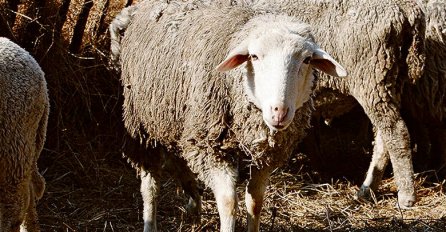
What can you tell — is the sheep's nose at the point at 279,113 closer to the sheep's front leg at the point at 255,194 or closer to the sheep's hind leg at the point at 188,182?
the sheep's front leg at the point at 255,194

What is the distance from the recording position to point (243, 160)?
5.12 m

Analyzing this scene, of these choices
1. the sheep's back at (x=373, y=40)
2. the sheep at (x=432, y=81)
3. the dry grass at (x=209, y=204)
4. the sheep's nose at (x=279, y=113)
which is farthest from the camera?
the sheep at (x=432, y=81)

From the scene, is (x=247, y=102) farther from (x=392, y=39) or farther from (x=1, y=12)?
(x=1, y=12)

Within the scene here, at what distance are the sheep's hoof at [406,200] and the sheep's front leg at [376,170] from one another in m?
0.31

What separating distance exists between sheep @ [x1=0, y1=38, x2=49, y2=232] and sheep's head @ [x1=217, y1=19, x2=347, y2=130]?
3.55ft

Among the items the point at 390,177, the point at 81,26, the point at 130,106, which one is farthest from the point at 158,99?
the point at 390,177

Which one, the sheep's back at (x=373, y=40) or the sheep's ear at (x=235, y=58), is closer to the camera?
the sheep's ear at (x=235, y=58)

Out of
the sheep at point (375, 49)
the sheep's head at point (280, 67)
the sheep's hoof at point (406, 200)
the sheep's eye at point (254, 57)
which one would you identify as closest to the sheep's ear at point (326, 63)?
the sheep's head at point (280, 67)

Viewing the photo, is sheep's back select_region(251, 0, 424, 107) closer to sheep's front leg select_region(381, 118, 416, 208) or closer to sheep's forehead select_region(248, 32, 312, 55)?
sheep's front leg select_region(381, 118, 416, 208)

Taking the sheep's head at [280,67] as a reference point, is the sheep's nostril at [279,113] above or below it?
below

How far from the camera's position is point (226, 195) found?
16.4ft

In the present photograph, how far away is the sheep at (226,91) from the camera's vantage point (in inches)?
187

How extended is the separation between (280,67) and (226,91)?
1.56 ft

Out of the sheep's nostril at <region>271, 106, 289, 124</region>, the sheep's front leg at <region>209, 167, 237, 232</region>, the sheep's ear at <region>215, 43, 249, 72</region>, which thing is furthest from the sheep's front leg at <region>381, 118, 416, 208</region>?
the sheep's nostril at <region>271, 106, 289, 124</region>
